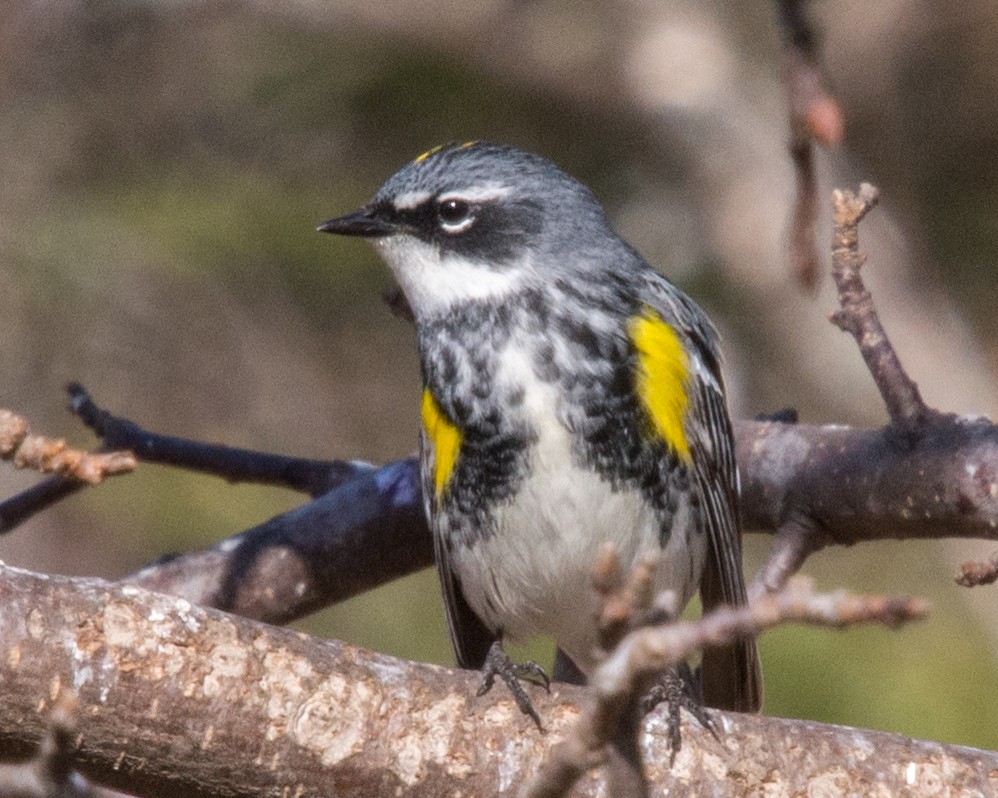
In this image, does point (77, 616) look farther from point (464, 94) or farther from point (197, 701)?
point (464, 94)

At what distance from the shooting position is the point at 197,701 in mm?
2773

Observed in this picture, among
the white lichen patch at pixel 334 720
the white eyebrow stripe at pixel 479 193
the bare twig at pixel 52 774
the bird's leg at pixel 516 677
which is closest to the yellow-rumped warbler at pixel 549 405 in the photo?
the white eyebrow stripe at pixel 479 193

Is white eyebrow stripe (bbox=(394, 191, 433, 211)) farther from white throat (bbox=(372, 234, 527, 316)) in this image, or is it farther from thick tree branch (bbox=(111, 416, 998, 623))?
thick tree branch (bbox=(111, 416, 998, 623))

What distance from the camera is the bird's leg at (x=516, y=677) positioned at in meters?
3.07

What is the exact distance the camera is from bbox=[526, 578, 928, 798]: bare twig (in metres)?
1.59

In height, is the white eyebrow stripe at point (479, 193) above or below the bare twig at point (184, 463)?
above

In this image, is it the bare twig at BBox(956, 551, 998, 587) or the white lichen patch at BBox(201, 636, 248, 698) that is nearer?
the white lichen patch at BBox(201, 636, 248, 698)

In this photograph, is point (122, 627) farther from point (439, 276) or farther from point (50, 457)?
point (439, 276)

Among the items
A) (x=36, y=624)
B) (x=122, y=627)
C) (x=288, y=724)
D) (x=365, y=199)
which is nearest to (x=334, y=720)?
(x=288, y=724)

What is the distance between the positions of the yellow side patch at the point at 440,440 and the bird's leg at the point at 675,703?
757 millimetres

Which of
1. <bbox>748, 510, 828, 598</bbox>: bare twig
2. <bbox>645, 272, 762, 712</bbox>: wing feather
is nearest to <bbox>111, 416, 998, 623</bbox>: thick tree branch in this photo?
<bbox>748, 510, 828, 598</bbox>: bare twig

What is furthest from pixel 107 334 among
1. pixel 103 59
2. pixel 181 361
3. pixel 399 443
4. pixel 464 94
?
pixel 464 94

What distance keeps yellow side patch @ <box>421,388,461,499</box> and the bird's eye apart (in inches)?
17.8

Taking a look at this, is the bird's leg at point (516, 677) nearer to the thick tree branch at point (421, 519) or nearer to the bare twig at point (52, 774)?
the thick tree branch at point (421, 519)
